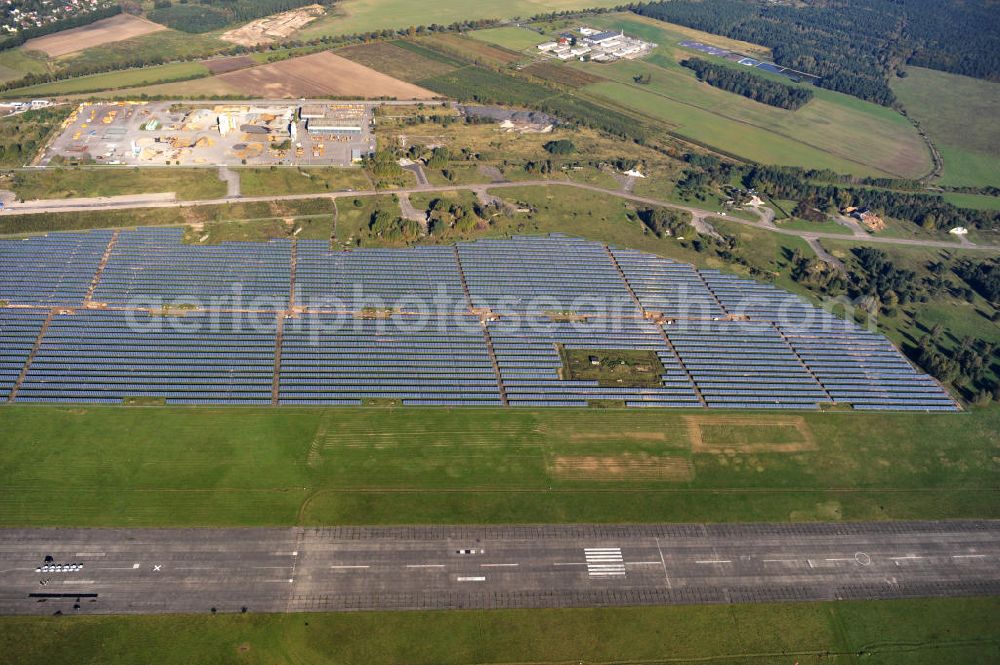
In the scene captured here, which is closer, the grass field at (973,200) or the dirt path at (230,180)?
the dirt path at (230,180)

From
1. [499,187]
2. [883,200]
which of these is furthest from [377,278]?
[883,200]

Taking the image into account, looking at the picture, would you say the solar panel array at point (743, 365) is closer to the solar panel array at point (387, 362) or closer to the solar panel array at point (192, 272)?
the solar panel array at point (387, 362)

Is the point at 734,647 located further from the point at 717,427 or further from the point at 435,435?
the point at 435,435

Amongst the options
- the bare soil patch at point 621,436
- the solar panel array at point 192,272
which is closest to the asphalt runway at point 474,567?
the bare soil patch at point 621,436

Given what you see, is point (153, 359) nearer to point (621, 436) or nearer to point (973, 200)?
point (621, 436)

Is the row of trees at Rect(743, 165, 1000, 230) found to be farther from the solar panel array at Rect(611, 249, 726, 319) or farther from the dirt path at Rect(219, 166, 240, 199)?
the dirt path at Rect(219, 166, 240, 199)

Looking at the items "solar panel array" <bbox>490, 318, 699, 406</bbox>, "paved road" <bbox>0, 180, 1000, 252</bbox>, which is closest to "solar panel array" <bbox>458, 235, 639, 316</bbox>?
"solar panel array" <bbox>490, 318, 699, 406</bbox>
